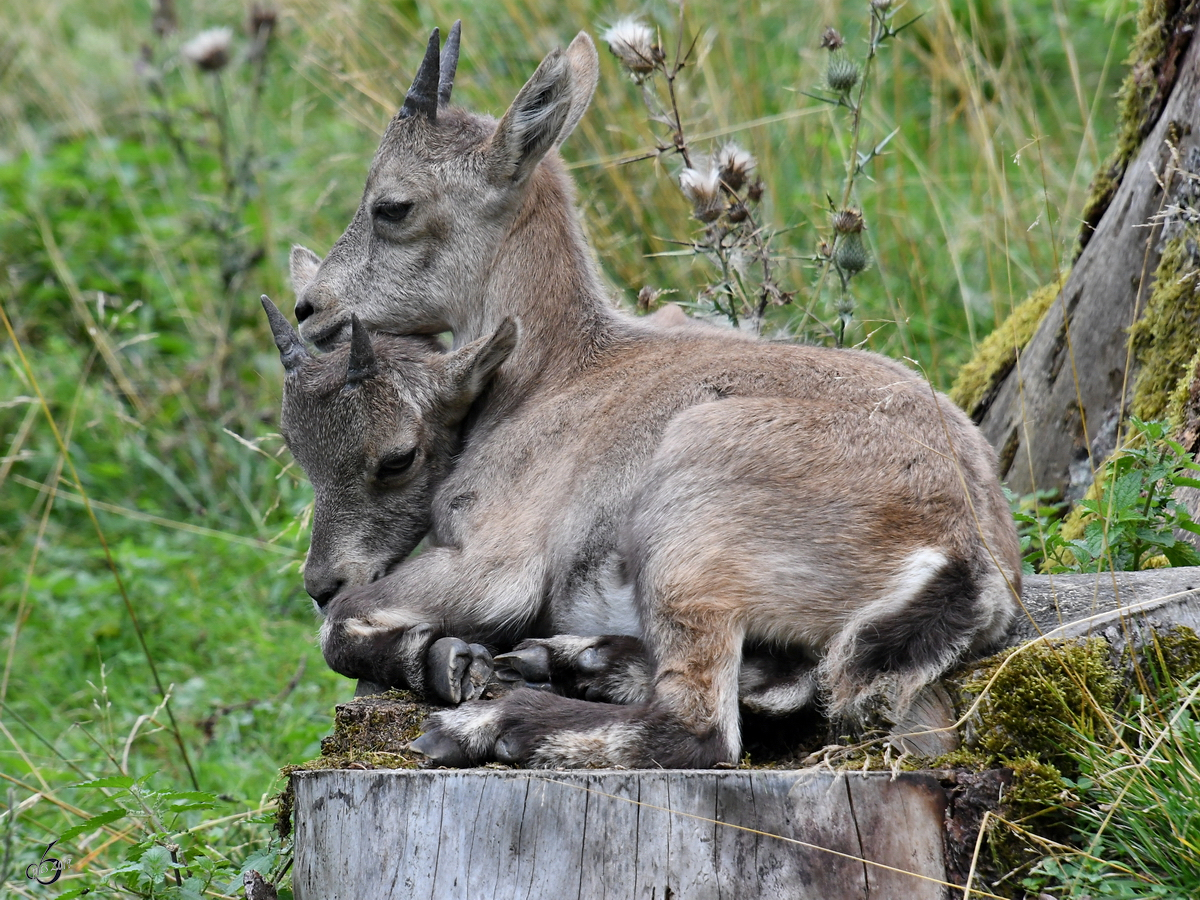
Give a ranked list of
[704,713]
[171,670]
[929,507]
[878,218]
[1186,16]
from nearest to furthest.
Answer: [704,713] → [929,507] → [1186,16] → [171,670] → [878,218]

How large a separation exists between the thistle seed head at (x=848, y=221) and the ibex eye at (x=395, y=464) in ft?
6.05

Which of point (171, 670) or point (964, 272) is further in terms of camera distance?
point (964, 272)

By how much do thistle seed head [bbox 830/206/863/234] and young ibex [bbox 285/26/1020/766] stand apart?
692mm

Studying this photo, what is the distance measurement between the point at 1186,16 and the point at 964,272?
2.98m

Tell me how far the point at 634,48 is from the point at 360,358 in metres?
1.73

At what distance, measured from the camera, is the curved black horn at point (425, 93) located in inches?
185

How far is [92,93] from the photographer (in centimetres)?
1169

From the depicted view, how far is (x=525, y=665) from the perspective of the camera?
364 centimetres

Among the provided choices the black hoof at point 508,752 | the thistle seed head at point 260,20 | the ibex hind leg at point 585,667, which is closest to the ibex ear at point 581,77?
the ibex hind leg at point 585,667

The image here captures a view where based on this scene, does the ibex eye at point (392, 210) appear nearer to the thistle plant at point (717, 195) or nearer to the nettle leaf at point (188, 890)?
the thistle plant at point (717, 195)

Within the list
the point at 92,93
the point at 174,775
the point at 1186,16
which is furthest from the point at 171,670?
the point at 92,93

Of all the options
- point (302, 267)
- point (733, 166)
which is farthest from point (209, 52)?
point (733, 166)

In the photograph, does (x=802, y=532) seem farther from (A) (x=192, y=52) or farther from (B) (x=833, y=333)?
(A) (x=192, y=52)

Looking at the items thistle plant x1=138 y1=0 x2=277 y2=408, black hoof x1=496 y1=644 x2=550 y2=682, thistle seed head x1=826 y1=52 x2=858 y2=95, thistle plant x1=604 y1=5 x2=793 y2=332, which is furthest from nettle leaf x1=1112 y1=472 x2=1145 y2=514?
thistle plant x1=138 y1=0 x2=277 y2=408
